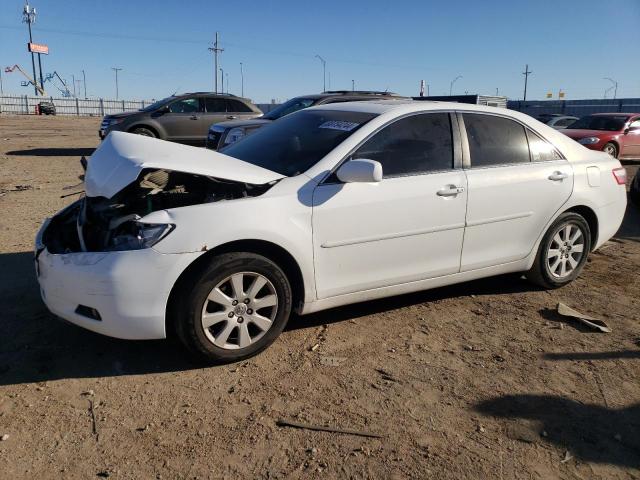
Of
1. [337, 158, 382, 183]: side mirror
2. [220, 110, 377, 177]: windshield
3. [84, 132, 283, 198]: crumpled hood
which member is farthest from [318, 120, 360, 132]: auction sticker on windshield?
[84, 132, 283, 198]: crumpled hood

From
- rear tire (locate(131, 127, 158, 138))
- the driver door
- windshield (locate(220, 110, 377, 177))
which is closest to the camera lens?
the driver door

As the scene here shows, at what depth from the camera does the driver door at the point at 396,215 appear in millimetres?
3566

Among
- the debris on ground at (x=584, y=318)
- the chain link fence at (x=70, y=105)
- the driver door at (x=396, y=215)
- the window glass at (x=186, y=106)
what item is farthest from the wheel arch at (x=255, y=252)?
the chain link fence at (x=70, y=105)

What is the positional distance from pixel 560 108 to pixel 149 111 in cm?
3194

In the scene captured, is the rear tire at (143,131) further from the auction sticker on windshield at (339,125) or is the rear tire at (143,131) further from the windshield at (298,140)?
the auction sticker on windshield at (339,125)

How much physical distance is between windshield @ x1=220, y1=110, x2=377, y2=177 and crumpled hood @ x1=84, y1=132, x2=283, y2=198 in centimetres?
25

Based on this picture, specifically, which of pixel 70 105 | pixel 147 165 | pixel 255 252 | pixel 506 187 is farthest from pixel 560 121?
pixel 70 105

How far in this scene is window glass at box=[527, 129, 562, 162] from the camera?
4551mm

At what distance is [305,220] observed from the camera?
136 inches

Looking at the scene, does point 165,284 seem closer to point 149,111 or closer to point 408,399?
point 408,399

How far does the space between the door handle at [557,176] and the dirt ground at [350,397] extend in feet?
3.50

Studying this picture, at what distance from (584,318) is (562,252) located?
30.3 inches

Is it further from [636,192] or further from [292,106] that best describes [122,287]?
[636,192]

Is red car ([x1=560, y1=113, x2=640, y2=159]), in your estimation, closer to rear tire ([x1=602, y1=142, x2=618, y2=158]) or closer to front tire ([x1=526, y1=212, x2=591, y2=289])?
rear tire ([x1=602, y1=142, x2=618, y2=158])
